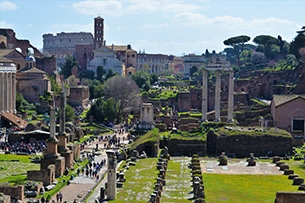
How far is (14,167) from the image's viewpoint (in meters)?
42.9

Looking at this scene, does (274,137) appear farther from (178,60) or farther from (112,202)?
(178,60)

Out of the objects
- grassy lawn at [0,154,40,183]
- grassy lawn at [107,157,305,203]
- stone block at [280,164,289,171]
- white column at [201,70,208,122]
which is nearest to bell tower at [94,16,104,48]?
white column at [201,70,208,122]

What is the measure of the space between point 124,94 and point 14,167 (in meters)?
38.0

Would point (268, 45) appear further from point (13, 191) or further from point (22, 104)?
point (13, 191)

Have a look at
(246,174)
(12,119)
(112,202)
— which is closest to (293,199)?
(112,202)

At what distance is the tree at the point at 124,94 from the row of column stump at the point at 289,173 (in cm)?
3255

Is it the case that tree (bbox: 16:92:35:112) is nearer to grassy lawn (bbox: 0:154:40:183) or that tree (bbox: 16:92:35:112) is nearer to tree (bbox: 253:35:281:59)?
grassy lawn (bbox: 0:154:40:183)

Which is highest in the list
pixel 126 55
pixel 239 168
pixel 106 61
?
pixel 126 55

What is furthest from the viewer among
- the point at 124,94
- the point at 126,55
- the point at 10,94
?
the point at 126,55

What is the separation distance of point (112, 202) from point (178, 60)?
159 meters

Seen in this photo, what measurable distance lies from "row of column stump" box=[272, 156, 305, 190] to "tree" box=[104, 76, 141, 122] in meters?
32.6

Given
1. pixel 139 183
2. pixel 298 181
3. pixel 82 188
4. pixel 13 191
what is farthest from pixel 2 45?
pixel 298 181

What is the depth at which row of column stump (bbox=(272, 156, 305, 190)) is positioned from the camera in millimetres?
35872

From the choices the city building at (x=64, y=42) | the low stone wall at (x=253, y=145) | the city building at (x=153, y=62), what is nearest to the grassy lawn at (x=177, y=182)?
the low stone wall at (x=253, y=145)
